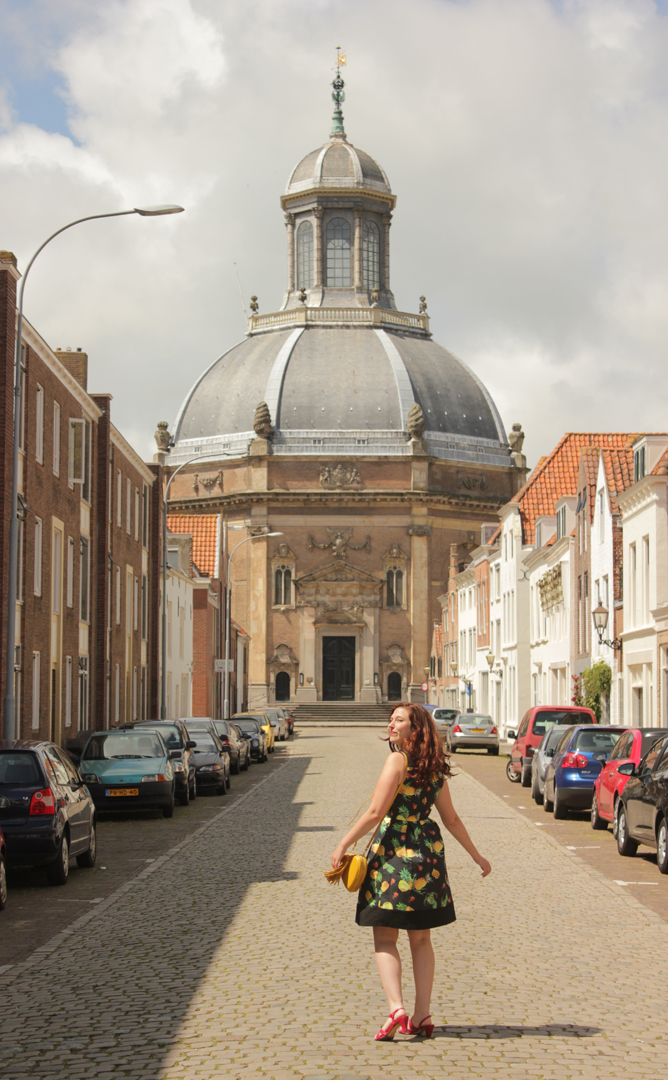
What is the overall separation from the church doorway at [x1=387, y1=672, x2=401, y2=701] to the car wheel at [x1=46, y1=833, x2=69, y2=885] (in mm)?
79459

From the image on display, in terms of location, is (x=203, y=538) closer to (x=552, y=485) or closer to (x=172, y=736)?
(x=552, y=485)

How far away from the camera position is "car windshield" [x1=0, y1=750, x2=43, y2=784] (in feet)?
46.4

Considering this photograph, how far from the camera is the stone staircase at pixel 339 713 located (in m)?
85.9

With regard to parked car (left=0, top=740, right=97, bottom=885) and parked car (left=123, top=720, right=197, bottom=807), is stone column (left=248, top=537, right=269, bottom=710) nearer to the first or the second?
parked car (left=123, top=720, right=197, bottom=807)

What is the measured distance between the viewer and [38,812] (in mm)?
13797

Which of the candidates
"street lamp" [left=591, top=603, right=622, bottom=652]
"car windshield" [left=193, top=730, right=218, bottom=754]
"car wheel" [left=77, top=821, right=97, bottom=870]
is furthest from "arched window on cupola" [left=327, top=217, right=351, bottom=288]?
"car wheel" [left=77, top=821, right=97, bottom=870]

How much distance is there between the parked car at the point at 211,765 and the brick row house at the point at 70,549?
139 inches

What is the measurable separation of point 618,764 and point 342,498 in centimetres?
7594

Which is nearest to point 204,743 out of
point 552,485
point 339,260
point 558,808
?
point 558,808

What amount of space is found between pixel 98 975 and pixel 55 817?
484 centimetres

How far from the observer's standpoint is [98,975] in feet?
30.1

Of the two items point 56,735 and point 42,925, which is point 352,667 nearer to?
point 56,735

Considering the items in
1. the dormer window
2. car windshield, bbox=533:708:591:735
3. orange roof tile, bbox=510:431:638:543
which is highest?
orange roof tile, bbox=510:431:638:543

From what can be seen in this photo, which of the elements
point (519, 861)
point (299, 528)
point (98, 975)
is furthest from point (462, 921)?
A: point (299, 528)
